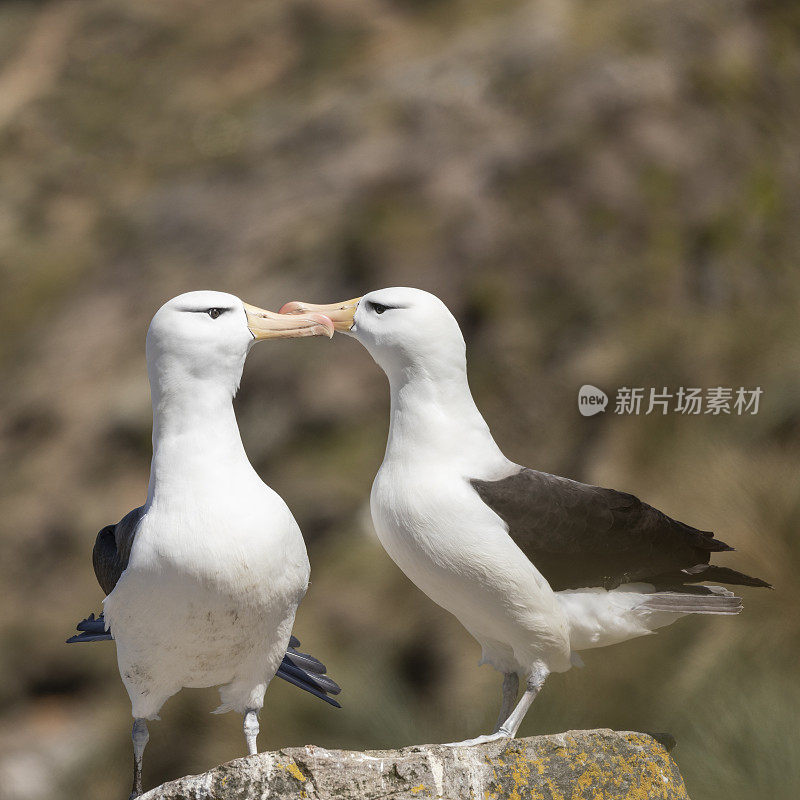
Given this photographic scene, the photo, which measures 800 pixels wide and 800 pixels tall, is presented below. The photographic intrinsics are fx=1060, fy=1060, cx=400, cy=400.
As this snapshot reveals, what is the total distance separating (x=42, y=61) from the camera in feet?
33.1

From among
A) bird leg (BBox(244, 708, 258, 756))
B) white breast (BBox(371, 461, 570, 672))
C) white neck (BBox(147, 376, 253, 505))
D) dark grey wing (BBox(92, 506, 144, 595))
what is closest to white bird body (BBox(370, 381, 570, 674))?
white breast (BBox(371, 461, 570, 672))

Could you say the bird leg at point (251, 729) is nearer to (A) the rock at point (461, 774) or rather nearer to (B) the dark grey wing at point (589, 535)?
(A) the rock at point (461, 774)

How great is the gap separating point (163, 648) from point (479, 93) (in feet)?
19.7

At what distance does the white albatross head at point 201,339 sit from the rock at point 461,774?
1.12 m

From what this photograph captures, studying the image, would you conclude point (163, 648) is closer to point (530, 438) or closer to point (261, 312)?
point (261, 312)

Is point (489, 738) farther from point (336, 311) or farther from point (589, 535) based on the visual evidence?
point (336, 311)

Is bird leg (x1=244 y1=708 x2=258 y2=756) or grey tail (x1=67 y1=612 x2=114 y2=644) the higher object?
grey tail (x1=67 y1=612 x2=114 y2=644)

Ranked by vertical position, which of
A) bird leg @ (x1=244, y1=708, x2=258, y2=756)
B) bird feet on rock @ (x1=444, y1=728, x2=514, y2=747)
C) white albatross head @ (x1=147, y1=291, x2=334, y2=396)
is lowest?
bird leg @ (x1=244, y1=708, x2=258, y2=756)

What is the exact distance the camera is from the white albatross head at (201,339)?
319 cm

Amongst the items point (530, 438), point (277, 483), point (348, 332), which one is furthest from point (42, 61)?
point (348, 332)

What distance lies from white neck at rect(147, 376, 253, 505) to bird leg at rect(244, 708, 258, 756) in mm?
762

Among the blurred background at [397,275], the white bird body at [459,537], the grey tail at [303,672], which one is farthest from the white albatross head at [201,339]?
the blurred background at [397,275]

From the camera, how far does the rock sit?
281 cm

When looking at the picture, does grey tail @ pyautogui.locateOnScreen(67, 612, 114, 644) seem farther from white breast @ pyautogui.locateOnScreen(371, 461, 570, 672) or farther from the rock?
white breast @ pyautogui.locateOnScreen(371, 461, 570, 672)
